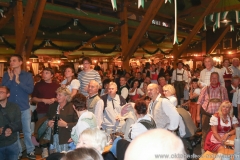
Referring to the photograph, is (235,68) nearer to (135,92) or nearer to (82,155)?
(135,92)

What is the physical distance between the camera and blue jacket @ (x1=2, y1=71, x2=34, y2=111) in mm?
3670

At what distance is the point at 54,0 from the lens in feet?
26.8

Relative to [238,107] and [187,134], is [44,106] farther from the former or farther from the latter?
[238,107]

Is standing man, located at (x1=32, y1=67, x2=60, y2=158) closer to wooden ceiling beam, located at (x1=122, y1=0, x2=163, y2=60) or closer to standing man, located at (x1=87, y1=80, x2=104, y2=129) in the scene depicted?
standing man, located at (x1=87, y1=80, x2=104, y2=129)

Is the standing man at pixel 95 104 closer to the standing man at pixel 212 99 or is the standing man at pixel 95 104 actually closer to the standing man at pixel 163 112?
the standing man at pixel 163 112

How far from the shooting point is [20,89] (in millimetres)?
3701

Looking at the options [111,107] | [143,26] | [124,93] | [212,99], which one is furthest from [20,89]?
[143,26]

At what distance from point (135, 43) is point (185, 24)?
256 inches

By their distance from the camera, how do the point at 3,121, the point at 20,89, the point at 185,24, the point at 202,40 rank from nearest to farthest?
the point at 3,121
the point at 20,89
the point at 185,24
the point at 202,40

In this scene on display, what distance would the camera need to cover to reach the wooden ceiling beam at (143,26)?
7.86m

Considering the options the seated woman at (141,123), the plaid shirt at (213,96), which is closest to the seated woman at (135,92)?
the plaid shirt at (213,96)

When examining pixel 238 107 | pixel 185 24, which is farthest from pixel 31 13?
pixel 185 24

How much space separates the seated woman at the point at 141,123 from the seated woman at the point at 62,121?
812mm

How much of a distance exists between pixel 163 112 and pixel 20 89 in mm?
2113
